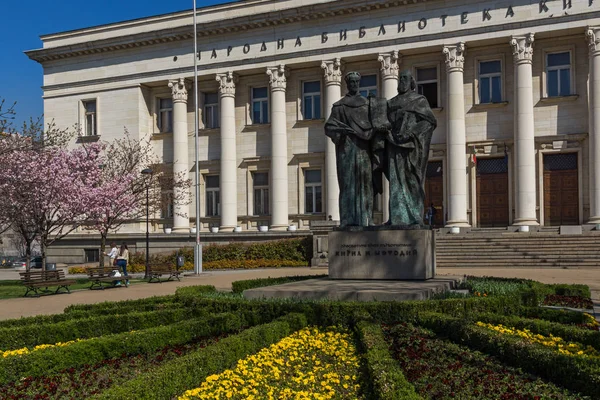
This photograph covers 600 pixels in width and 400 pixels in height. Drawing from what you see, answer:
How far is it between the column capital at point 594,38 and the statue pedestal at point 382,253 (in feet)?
81.9

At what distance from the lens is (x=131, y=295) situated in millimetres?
20469

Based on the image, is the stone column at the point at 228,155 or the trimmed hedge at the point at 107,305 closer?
the trimmed hedge at the point at 107,305

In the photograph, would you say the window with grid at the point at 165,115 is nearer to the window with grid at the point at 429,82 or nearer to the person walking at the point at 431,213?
the window with grid at the point at 429,82

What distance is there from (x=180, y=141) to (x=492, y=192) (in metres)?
21.2

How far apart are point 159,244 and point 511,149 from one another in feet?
77.2

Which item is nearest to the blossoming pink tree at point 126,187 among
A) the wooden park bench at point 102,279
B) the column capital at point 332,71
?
the wooden park bench at point 102,279

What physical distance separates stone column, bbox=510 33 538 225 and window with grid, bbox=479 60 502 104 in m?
2.08

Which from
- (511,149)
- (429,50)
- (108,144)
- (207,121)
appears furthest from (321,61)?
(108,144)

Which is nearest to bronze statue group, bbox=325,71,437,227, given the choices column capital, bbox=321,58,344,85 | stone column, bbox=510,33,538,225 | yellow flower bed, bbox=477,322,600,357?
yellow flower bed, bbox=477,322,600,357

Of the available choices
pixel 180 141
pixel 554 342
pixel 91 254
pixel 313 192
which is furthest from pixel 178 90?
pixel 554 342

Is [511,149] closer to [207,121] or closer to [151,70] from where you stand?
[207,121]

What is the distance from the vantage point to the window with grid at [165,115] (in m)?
45.6

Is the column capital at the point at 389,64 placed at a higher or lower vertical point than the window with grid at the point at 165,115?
higher

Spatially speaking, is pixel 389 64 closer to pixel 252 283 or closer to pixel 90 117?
pixel 90 117
